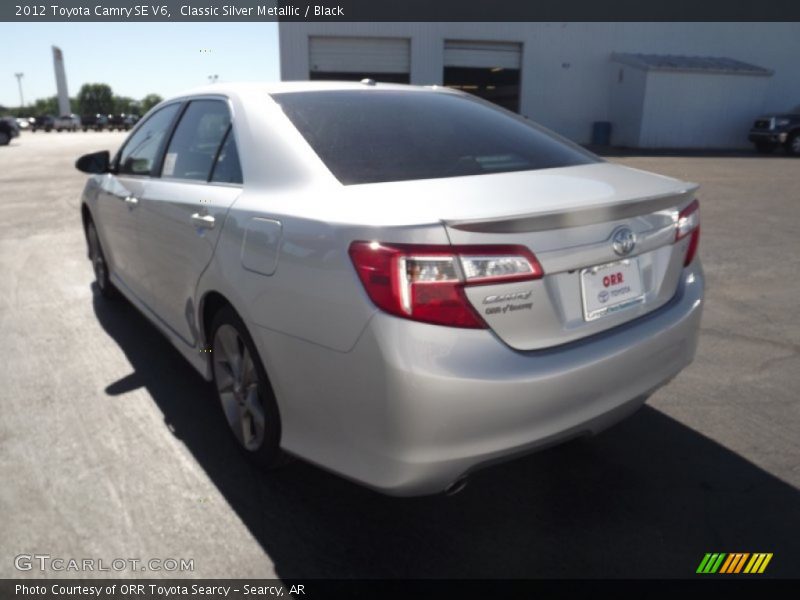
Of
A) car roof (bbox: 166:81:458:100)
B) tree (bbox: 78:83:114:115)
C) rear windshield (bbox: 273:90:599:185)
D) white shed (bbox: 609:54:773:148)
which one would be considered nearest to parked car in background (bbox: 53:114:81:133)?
white shed (bbox: 609:54:773:148)

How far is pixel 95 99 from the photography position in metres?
142

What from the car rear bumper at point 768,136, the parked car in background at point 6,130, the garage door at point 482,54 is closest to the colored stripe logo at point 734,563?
the car rear bumper at point 768,136

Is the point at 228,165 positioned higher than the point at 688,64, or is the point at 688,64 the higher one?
the point at 688,64

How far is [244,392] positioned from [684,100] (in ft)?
83.1

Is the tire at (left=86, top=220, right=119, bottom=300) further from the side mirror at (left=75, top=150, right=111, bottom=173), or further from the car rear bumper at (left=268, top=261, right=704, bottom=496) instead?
the car rear bumper at (left=268, top=261, right=704, bottom=496)

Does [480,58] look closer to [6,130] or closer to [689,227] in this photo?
[6,130]

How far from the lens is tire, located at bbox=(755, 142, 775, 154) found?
21303 millimetres

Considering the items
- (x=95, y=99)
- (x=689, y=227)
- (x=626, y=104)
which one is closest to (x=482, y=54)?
(x=626, y=104)

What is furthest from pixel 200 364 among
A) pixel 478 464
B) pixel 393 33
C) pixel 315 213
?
pixel 393 33

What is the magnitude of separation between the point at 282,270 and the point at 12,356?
9.32ft

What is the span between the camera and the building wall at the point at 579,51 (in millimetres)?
23609

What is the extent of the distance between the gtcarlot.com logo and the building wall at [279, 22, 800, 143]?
22.8 meters

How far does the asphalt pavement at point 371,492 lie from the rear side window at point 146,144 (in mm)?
1173

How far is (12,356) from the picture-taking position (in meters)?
4.04
